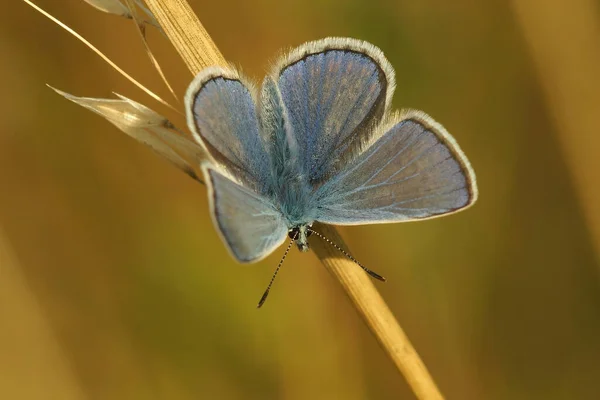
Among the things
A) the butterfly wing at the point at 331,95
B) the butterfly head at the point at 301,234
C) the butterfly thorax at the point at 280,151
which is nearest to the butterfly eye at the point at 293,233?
the butterfly head at the point at 301,234

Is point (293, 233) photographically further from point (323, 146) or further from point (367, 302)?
point (323, 146)

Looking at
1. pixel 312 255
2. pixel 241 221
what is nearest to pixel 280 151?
pixel 241 221

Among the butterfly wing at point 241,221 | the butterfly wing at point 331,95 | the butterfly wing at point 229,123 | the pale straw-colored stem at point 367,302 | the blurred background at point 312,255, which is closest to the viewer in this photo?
the butterfly wing at point 241,221

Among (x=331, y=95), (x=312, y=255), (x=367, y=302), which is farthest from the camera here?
(x=312, y=255)

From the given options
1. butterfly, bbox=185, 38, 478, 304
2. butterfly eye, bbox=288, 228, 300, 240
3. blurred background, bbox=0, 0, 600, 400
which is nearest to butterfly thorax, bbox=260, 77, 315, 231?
butterfly, bbox=185, 38, 478, 304

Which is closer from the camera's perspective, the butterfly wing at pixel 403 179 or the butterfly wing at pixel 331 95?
the butterfly wing at pixel 403 179

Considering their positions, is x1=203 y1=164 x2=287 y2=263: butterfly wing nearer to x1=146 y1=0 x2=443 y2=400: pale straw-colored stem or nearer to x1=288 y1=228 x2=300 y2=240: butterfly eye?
x1=288 y1=228 x2=300 y2=240: butterfly eye

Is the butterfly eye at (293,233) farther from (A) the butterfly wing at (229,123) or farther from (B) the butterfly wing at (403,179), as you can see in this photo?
(A) the butterfly wing at (229,123)

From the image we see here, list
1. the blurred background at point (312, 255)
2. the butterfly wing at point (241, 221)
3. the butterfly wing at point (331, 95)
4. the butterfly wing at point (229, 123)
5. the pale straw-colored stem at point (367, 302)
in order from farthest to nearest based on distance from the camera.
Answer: the blurred background at point (312, 255), the butterfly wing at point (331, 95), the butterfly wing at point (229, 123), the pale straw-colored stem at point (367, 302), the butterfly wing at point (241, 221)
